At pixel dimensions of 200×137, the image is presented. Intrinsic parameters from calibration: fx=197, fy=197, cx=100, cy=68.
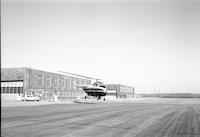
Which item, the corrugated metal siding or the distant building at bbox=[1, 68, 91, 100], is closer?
the distant building at bbox=[1, 68, 91, 100]

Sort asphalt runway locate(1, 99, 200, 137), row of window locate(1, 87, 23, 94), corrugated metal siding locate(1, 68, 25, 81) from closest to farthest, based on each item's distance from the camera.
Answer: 1. asphalt runway locate(1, 99, 200, 137)
2. row of window locate(1, 87, 23, 94)
3. corrugated metal siding locate(1, 68, 25, 81)

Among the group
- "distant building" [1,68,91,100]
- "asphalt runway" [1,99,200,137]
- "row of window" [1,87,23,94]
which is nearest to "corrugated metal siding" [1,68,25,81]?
"distant building" [1,68,91,100]

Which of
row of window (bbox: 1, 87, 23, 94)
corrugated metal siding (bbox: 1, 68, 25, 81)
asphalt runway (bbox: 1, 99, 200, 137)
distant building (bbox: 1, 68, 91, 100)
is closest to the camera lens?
asphalt runway (bbox: 1, 99, 200, 137)

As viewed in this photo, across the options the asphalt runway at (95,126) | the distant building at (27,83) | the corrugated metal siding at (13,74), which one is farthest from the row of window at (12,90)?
the asphalt runway at (95,126)

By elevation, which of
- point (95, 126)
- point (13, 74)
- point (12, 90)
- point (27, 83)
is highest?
point (13, 74)

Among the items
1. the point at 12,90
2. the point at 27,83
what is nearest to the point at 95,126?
the point at 27,83

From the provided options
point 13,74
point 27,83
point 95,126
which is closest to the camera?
point 95,126

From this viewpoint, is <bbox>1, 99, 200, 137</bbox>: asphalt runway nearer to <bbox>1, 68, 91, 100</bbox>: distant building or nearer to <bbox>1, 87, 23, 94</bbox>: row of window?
<bbox>1, 68, 91, 100</bbox>: distant building

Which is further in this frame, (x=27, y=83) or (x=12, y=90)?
(x=12, y=90)

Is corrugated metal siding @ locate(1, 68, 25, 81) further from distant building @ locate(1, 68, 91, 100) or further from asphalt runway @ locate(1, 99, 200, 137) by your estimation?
asphalt runway @ locate(1, 99, 200, 137)

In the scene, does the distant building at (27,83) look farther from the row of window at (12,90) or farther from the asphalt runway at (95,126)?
the asphalt runway at (95,126)

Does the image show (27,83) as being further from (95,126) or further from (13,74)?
(95,126)

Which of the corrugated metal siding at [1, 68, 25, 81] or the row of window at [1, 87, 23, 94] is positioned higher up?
the corrugated metal siding at [1, 68, 25, 81]

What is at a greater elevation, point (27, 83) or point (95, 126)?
point (27, 83)
